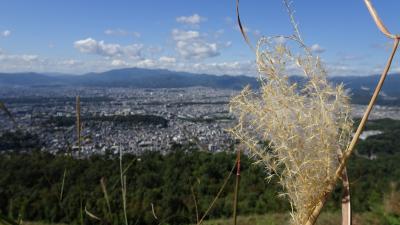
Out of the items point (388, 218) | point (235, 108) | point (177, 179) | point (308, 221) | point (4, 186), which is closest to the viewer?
point (308, 221)

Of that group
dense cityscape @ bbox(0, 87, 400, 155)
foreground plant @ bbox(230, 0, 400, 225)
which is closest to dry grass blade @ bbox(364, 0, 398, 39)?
foreground plant @ bbox(230, 0, 400, 225)

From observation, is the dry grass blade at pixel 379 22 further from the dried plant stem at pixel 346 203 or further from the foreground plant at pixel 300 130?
the dried plant stem at pixel 346 203

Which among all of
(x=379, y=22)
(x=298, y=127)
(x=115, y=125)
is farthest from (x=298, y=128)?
(x=115, y=125)

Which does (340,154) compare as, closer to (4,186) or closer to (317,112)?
(317,112)

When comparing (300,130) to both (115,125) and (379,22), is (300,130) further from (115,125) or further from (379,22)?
(115,125)

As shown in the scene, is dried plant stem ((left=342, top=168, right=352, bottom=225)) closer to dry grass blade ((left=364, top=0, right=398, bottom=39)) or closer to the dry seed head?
the dry seed head

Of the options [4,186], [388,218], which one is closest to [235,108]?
[388,218]

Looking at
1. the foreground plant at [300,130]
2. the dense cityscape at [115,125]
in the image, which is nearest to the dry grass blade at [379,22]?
the foreground plant at [300,130]
